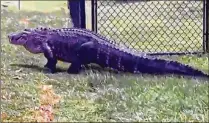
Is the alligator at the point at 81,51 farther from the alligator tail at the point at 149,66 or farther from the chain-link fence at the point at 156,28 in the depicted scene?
the chain-link fence at the point at 156,28

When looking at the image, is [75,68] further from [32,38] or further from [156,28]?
[156,28]

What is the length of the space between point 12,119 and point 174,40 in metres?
3.35

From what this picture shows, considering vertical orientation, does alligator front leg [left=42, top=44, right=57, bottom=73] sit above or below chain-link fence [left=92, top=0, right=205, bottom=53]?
above

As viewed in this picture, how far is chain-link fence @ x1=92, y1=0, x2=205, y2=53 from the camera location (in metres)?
6.64

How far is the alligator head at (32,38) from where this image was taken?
5211mm

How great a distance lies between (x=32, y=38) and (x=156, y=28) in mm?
2795

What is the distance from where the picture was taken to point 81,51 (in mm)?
5129

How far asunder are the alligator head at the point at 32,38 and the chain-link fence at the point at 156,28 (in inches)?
37.6

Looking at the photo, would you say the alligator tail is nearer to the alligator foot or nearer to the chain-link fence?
the alligator foot

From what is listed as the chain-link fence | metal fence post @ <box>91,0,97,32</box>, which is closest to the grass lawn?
metal fence post @ <box>91,0,97,32</box>

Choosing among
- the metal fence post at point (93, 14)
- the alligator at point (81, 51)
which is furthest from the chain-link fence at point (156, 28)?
the alligator at point (81, 51)

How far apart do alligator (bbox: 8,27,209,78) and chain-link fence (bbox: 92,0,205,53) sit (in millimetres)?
926

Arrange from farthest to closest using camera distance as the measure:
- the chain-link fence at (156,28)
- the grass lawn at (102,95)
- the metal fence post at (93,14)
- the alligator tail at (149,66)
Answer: the chain-link fence at (156,28)
the metal fence post at (93,14)
the alligator tail at (149,66)
the grass lawn at (102,95)

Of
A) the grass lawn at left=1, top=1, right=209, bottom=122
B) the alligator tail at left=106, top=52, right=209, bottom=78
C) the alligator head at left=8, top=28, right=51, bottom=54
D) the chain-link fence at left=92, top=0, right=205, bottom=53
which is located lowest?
the chain-link fence at left=92, top=0, right=205, bottom=53
